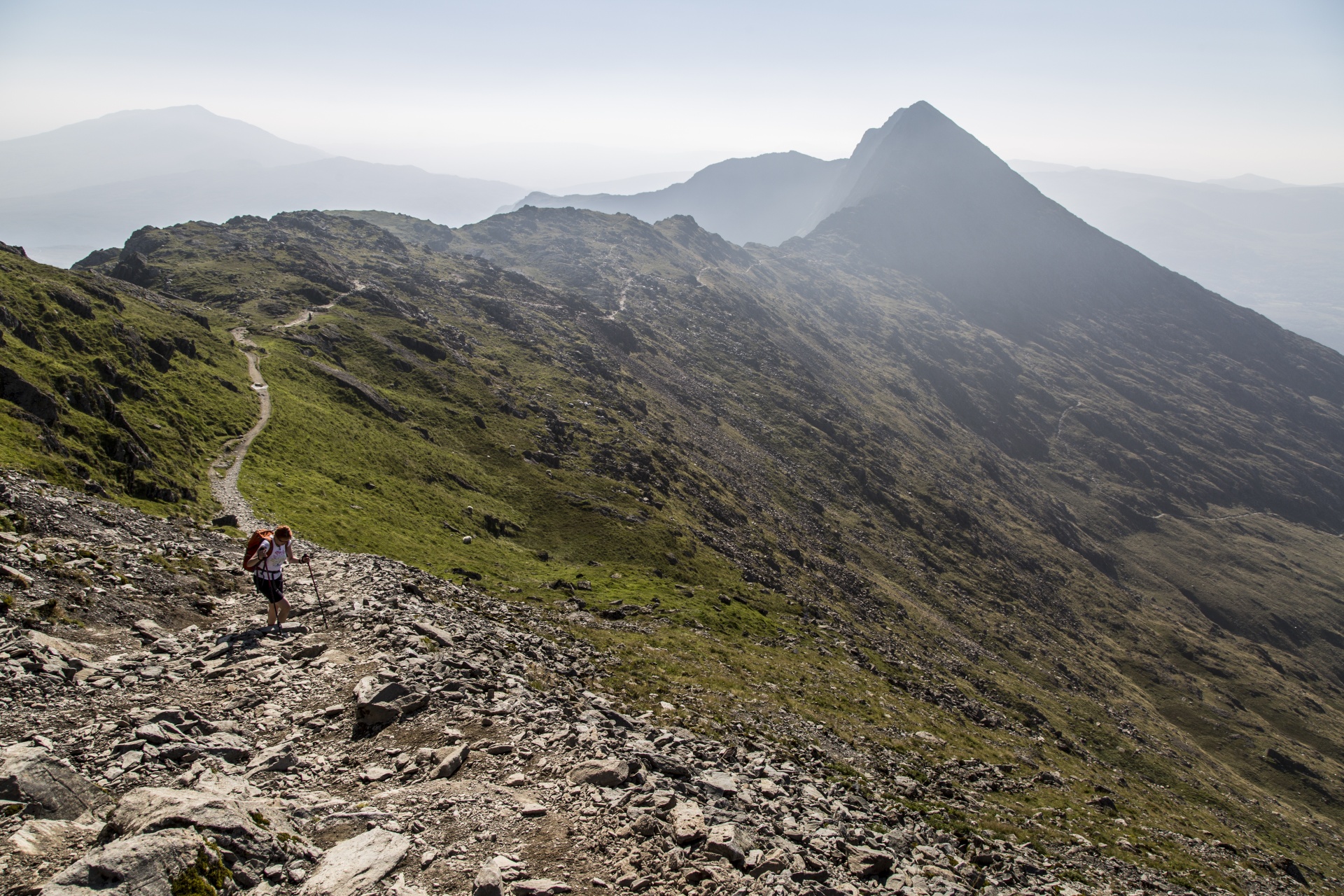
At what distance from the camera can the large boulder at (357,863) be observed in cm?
1232

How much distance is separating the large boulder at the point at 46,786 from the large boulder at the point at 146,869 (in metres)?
2.12

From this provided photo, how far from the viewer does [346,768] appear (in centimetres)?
1694

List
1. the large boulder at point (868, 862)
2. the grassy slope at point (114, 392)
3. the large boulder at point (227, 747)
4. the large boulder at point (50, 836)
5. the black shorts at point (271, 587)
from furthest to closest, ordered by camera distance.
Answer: the grassy slope at point (114, 392), the black shorts at point (271, 587), the large boulder at point (868, 862), the large boulder at point (227, 747), the large boulder at point (50, 836)

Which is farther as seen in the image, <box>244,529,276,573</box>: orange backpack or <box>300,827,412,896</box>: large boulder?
<box>244,529,276,573</box>: orange backpack

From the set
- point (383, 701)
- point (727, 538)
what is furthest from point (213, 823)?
point (727, 538)

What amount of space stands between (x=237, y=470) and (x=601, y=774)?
4559cm

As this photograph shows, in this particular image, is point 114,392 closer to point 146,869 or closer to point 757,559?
point 146,869

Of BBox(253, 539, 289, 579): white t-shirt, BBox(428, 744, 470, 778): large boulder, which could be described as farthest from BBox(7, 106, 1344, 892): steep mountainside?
BBox(253, 539, 289, 579): white t-shirt

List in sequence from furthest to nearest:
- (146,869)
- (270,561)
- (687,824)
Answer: (270,561), (687,824), (146,869)

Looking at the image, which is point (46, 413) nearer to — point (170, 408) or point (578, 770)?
point (170, 408)

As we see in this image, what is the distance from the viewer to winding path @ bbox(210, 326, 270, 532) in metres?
39.7

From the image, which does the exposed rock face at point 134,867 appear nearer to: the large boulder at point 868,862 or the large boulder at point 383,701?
the large boulder at point 383,701

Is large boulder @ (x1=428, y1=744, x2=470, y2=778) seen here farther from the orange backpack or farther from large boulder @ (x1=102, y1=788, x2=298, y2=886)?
the orange backpack

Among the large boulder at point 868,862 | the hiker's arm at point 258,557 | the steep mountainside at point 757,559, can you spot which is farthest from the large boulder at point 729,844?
the hiker's arm at point 258,557
